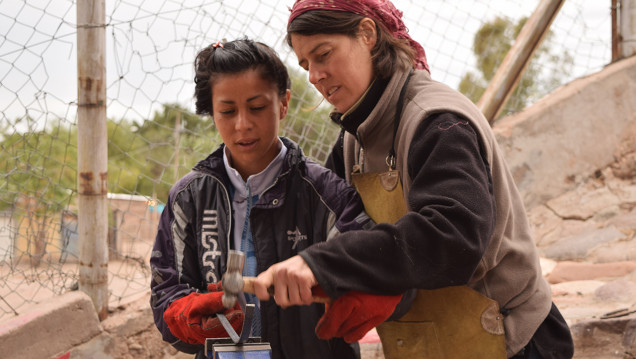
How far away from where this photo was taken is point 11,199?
121 inches

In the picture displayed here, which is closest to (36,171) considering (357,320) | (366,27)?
(366,27)

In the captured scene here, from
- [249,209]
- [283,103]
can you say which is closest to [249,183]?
[249,209]

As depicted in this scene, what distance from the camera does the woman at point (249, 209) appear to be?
1.81 m

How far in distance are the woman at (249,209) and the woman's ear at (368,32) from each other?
339 millimetres

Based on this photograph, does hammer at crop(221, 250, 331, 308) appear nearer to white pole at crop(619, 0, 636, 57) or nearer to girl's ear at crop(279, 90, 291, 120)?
girl's ear at crop(279, 90, 291, 120)

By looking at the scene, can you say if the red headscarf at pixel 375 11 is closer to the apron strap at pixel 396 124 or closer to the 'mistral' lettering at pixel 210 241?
the apron strap at pixel 396 124

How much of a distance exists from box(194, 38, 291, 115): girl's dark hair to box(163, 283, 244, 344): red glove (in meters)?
0.70

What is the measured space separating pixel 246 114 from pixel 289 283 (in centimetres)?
73

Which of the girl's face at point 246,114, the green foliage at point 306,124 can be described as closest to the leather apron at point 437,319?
the girl's face at point 246,114

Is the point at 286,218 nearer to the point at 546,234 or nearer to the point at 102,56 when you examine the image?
the point at 102,56

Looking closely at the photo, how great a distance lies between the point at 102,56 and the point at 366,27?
1595mm

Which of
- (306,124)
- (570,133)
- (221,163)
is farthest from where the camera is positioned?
(570,133)

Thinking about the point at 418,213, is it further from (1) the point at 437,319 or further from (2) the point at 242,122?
(2) the point at 242,122

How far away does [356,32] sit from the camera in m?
1.81
